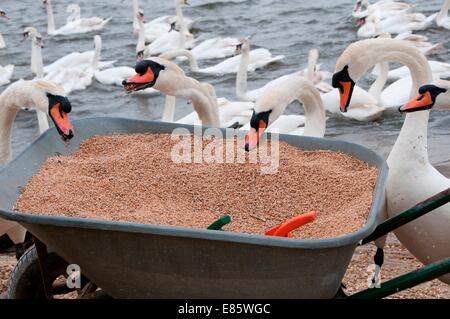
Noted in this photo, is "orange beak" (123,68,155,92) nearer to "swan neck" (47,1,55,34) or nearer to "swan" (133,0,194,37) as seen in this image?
"swan" (133,0,194,37)

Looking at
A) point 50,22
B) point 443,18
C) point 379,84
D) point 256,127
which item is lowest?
point 50,22

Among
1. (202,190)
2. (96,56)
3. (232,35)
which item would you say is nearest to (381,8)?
(232,35)

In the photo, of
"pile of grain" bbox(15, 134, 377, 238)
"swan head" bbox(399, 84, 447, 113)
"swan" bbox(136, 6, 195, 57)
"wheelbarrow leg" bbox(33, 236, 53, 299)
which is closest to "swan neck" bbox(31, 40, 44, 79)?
"swan" bbox(136, 6, 195, 57)

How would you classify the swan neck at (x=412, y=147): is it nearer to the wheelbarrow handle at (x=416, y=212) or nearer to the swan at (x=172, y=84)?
the wheelbarrow handle at (x=416, y=212)

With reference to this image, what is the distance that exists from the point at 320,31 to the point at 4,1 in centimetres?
827

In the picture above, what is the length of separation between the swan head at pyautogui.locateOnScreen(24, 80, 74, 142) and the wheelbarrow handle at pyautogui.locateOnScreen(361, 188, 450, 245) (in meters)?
1.47

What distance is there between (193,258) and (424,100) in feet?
4.71

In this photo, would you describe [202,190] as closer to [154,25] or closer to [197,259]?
[197,259]

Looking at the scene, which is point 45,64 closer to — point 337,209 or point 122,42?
point 122,42

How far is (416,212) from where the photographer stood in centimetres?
360

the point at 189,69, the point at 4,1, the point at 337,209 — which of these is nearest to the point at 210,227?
the point at 337,209

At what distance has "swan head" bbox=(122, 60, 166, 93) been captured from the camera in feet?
17.6

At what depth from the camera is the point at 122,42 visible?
16547 mm

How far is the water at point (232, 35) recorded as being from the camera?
10.5 meters
